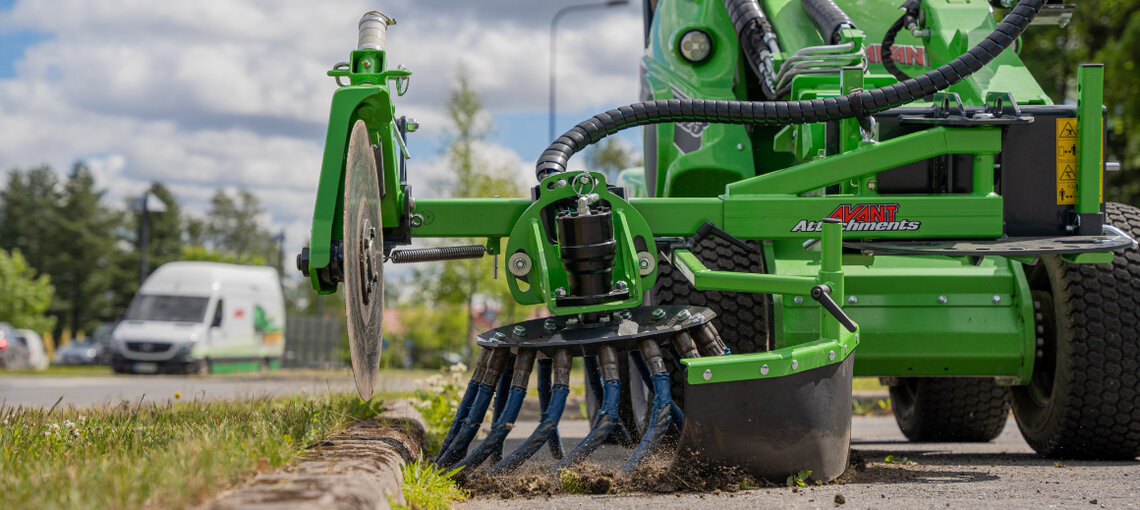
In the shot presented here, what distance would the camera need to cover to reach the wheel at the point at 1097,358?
5242 millimetres

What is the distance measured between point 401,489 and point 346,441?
0.59 meters

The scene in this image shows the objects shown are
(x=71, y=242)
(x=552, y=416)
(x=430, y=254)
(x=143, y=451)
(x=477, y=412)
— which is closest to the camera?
(x=143, y=451)

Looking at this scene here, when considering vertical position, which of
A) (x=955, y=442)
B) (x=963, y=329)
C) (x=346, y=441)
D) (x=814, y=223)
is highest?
(x=814, y=223)

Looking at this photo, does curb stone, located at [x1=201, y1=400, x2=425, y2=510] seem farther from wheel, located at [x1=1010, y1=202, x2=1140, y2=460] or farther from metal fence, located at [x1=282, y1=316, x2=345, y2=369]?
metal fence, located at [x1=282, y1=316, x2=345, y2=369]

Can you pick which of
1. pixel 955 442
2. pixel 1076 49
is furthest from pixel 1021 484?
pixel 1076 49

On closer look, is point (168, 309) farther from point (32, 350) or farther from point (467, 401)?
point (467, 401)

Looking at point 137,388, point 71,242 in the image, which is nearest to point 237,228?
point 71,242

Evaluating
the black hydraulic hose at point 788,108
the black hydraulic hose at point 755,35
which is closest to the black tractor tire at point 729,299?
the black hydraulic hose at point 788,108

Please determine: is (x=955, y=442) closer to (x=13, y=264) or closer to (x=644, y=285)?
(x=644, y=285)

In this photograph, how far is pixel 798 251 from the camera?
218 inches

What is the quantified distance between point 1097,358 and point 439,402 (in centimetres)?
351

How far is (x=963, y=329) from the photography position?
546 centimetres

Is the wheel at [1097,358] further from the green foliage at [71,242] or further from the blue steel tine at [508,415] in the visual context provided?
the green foliage at [71,242]

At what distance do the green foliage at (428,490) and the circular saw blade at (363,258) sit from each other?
49cm
